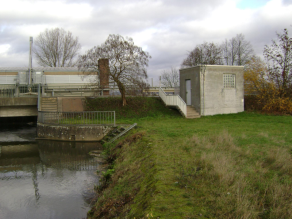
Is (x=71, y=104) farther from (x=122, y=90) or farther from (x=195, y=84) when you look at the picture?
(x=195, y=84)

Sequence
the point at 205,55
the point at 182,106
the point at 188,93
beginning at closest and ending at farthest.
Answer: the point at 182,106 < the point at 188,93 < the point at 205,55

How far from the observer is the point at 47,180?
9.99 metres

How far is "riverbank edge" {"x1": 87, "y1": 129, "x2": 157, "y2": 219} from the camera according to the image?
17.9 ft

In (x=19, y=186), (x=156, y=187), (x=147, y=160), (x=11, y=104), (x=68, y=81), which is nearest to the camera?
(x=156, y=187)

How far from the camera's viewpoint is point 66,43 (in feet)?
146

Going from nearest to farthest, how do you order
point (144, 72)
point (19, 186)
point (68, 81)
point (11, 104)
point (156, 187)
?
point (156, 187), point (19, 186), point (144, 72), point (11, 104), point (68, 81)

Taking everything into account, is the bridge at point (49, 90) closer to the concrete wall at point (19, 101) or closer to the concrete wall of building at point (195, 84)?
the concrete wall at point (19, 101)

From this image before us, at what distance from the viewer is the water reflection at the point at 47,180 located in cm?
745

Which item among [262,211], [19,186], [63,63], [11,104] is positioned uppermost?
[63,63]

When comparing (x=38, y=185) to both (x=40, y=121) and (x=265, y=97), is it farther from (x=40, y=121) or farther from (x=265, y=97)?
(x=265, y=97)

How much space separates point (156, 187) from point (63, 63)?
1682 inches

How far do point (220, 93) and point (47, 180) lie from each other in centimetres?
1663

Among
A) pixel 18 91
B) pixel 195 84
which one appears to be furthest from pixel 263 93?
pixel 18 91

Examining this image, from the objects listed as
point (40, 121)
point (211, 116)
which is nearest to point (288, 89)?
point (211, 116)
